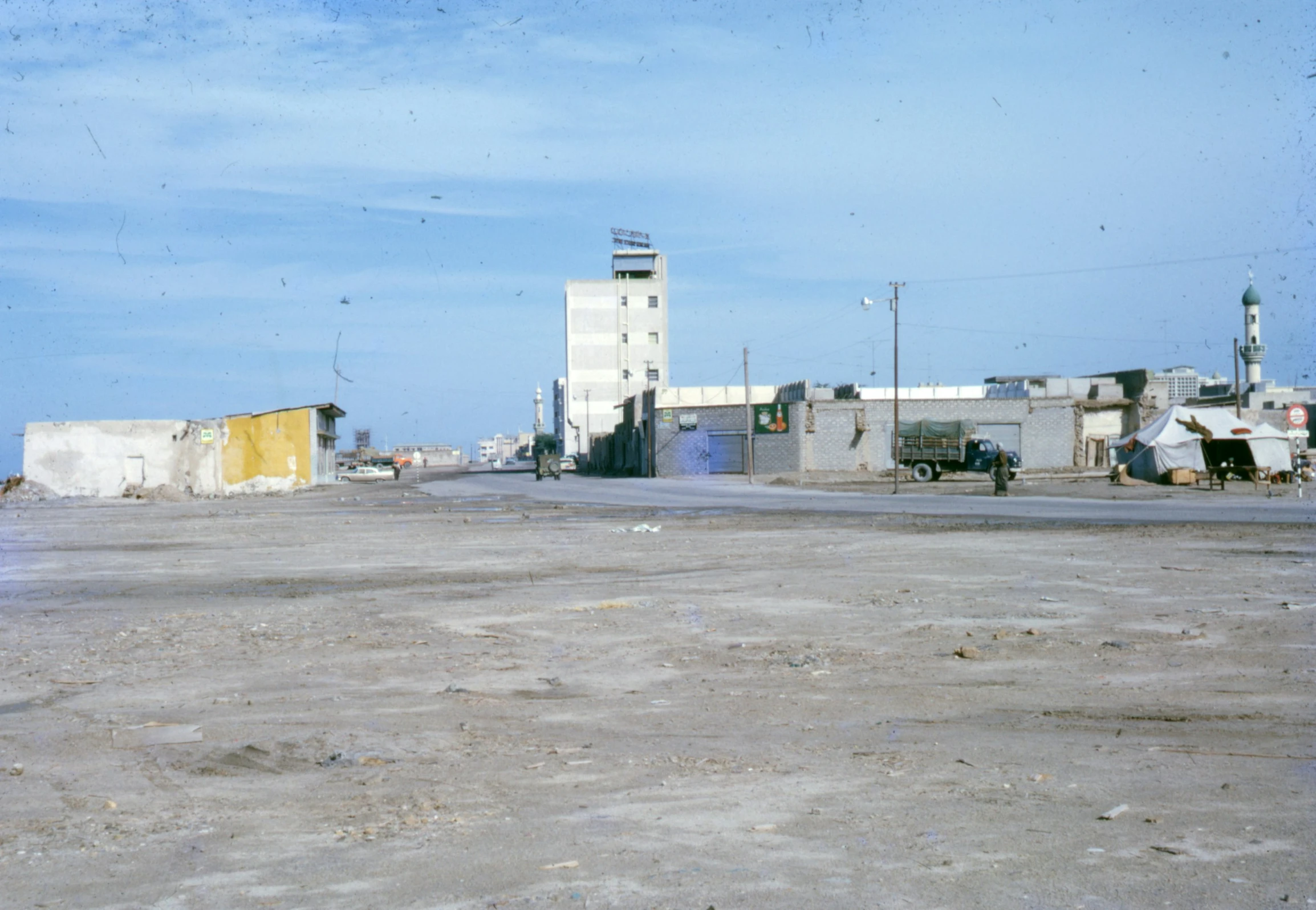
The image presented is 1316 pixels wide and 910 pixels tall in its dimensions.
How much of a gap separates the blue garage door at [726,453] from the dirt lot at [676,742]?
57.8 m

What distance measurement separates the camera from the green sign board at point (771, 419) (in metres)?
70.6

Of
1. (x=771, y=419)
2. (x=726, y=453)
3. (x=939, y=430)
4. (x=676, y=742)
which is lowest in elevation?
(x=676, y=742)

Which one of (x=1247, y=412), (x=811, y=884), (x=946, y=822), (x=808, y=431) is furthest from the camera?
(x=1247, y=412)

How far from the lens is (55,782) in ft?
20.0

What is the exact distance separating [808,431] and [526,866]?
65.8 m

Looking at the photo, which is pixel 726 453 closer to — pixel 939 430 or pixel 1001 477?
pixel 939 430

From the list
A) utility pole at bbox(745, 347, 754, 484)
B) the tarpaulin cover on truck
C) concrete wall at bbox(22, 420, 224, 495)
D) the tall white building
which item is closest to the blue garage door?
utility pole at bbox(745, 347, 754, 484)

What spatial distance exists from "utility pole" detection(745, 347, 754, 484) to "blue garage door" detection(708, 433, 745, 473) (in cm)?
28

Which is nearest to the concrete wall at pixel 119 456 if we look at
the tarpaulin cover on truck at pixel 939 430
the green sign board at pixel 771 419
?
the green sign board at pixel 771 419

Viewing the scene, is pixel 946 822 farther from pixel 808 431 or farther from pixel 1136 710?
pixel 808 431

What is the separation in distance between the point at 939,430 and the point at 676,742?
51.9m

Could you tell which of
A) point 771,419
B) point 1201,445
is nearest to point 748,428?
point 771,419

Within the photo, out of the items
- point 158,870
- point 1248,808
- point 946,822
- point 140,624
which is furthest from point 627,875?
point 140,624

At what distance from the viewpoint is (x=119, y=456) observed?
59.5 m
